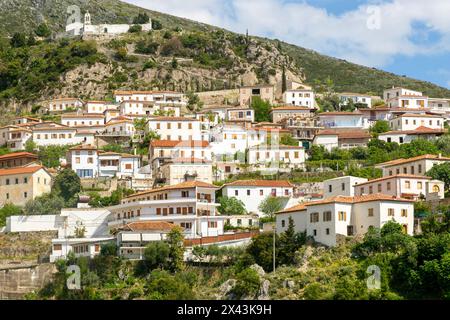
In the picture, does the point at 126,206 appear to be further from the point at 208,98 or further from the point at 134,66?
the point at 134,66

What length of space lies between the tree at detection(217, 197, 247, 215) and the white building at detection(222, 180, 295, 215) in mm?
784

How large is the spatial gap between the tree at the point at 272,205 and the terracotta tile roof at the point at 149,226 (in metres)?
7.44

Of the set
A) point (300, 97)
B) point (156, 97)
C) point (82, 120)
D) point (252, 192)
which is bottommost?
point (252, 192)

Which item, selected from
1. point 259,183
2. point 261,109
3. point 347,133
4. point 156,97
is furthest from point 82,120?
point 259,183

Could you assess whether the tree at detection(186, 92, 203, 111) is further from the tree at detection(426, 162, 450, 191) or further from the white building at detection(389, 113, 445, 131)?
the tree at detection(426, 162, 450, 191)

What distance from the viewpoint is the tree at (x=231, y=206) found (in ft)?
226

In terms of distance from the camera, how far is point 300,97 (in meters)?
104

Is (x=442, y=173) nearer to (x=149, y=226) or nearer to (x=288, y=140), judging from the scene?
(x=149, y=226)

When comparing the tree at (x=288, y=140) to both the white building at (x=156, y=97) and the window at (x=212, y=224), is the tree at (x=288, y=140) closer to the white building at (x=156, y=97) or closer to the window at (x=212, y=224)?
the white building at (x=156, y=97)

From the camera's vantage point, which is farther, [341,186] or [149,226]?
[341,186]

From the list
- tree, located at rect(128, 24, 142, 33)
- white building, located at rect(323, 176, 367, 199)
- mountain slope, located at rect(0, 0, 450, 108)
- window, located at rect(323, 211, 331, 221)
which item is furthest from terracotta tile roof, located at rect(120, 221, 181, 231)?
tree, located at rect(128, 24, 142, 33)

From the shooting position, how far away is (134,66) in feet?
383

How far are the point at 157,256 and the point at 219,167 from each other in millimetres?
22134
